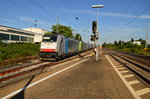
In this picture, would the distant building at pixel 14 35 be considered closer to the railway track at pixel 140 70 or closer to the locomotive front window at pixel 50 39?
the locomotive front window at pixel 50 39

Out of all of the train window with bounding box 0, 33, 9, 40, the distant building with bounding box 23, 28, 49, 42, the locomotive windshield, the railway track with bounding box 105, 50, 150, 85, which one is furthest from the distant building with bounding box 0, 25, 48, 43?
the railway track with bounding box 105, 50, 150, 85

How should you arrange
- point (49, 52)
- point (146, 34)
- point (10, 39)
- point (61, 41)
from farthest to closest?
point (10, 39) < point (146, 34) < point (61, 41) < point (49, 52)

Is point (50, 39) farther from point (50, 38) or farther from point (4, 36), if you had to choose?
point (4, 36)

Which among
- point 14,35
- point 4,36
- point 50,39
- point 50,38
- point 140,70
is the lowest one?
point 140,70

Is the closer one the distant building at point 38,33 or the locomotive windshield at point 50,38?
the locomotive windshield at point 50,38

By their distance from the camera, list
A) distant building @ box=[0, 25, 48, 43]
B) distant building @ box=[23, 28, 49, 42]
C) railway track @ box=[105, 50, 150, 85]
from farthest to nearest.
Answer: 1. distant building @ box=[23, 28, 49, 42]
2. distant building @ box=[0, 25, 48, 43]
3. railway track @ box=[105, 50, 150, 85]

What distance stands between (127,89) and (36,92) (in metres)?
3.94

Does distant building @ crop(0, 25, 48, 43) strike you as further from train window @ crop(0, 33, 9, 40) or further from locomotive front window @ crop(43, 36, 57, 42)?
locomotive front window @ crop(43, 36, 57, 42)

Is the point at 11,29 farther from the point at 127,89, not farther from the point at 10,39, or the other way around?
the point at 127,89

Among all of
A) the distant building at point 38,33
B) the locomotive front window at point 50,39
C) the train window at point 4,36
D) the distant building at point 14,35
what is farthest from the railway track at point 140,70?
the distant building at point 38,33

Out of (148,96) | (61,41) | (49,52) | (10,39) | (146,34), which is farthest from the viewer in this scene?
(10,39)

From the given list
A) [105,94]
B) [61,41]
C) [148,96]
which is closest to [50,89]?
[105,94]

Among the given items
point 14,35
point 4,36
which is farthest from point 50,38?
point 14,35

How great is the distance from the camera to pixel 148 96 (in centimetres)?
547
